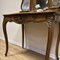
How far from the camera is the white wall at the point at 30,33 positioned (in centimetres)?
Result: 246

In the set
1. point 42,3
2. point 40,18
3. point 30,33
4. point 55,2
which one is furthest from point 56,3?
point 30,33

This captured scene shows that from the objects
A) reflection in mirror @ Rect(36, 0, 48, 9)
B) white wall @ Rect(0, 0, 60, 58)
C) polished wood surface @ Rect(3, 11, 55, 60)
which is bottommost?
white wall @ Rect(0, 0, 60, 58)

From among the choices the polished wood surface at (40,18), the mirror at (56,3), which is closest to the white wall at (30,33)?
the mirror at (56,3)

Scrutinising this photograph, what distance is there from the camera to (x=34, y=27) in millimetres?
2697

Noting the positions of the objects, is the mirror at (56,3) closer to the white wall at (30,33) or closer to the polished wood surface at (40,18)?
the white wall at (30,33)

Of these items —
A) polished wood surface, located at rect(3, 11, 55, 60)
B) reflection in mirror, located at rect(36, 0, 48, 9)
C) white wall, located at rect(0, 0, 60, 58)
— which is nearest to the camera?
polished wood surface, located at rect(3, 11, 55, 60)

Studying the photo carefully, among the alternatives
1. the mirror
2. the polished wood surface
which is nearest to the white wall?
the mirror

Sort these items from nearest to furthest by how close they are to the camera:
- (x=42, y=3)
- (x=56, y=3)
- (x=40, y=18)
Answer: (x=40, y=18) < (x=56, y=3) < (x=42, y=3)

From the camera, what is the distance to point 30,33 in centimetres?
284

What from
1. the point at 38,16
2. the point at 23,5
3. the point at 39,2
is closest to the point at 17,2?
the point at 23,5

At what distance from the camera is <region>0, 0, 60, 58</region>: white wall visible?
2.46m

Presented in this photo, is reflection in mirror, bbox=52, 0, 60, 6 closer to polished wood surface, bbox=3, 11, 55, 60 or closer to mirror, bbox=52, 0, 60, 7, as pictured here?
mirror, bbox=52, 0, 60, 7

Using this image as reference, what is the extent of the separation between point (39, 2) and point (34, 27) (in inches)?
21.5

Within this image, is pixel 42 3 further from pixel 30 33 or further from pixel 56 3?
pixel 30 33
